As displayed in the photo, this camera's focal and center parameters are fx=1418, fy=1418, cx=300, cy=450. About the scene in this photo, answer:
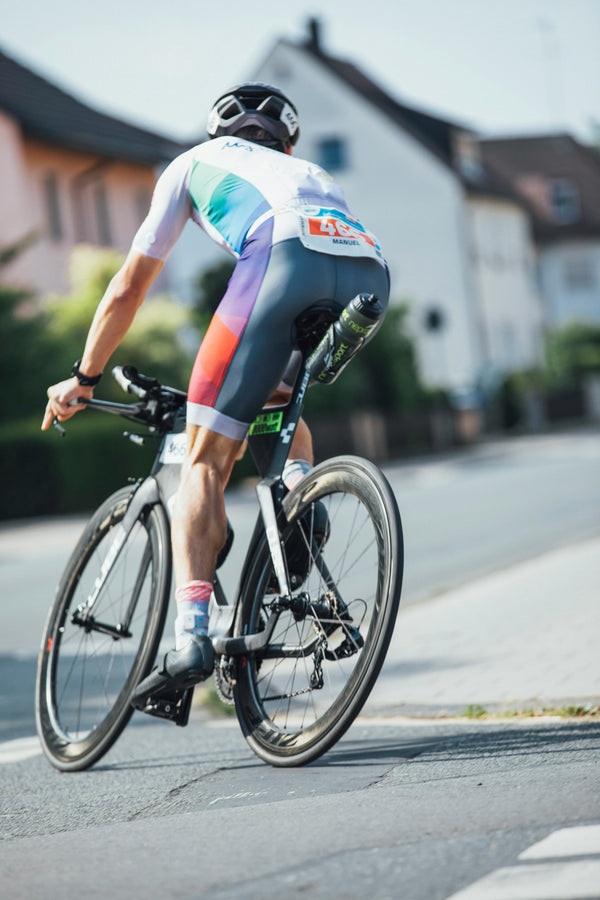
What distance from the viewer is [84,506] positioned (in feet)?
77.6

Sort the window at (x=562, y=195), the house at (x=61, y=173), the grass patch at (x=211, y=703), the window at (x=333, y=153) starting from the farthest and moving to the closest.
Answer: the window at (x=562, y=195)
the window at (x=333, y=153)
the house at (x=61, y=173)
the grass patch at (x=211, y=703)

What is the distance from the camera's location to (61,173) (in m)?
35.5

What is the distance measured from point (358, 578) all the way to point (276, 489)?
35 centimetres

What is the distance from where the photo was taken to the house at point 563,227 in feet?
208

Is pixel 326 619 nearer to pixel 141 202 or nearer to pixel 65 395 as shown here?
pixel 65 395

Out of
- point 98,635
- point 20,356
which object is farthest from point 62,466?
point 98,635

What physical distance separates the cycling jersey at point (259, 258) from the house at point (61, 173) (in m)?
27.2

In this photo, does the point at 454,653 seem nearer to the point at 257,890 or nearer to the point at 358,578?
the point at 358,578

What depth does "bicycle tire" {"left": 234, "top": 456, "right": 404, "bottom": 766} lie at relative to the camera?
359 cm

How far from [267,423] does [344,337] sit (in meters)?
0.45

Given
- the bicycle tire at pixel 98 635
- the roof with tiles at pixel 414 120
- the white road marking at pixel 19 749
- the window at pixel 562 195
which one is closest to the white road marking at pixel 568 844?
the bicycle tire at pixel 98 635

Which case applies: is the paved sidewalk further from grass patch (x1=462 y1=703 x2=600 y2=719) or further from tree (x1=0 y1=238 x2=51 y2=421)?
tree (x1=0 y1=238 x2=51 y2=421)

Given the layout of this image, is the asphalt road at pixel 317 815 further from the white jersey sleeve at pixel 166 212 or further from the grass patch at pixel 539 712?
the white jersey sleeve at pixel 166 212

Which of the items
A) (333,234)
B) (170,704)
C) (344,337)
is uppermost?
(333,234)
